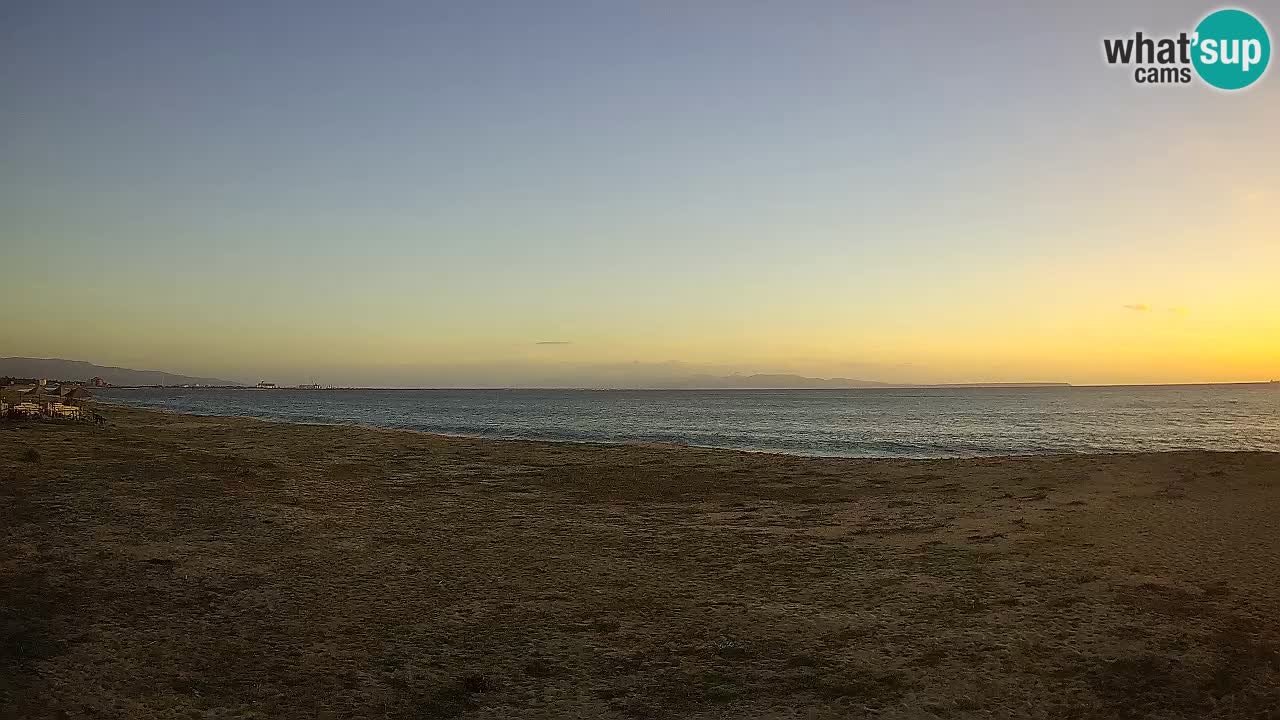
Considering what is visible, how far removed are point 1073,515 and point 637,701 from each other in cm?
1319

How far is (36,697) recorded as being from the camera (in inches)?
271

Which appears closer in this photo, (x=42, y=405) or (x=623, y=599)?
(x=623, y=599)

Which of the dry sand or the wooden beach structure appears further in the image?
the wooden beach structure

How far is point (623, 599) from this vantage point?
1049cm

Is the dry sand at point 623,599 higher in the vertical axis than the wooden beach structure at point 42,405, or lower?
lower

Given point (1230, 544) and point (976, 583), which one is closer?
point (976, 583)

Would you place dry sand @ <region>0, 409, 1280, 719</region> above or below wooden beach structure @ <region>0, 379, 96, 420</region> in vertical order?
below

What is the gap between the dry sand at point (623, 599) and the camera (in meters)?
7.38

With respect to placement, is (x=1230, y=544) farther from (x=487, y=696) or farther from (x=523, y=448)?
(x=523, y=448)

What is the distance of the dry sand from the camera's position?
738 centimetres

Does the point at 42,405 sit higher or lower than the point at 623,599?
higher

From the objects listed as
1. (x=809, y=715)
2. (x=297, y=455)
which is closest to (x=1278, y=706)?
(x=809, y=715)

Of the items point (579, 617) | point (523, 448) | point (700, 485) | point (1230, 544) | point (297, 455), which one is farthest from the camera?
point (523, 448)

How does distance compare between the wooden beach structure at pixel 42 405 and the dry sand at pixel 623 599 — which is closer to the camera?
the dry sand at pixel 623 599
